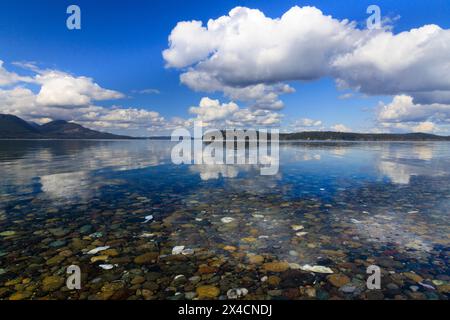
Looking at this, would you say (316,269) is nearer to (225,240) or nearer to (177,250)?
(225,240)

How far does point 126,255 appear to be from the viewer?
21.8ft

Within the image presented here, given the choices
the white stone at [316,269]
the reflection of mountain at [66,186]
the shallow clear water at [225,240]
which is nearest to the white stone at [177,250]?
the shallow clear water at [225,240]

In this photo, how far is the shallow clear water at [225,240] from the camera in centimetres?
525

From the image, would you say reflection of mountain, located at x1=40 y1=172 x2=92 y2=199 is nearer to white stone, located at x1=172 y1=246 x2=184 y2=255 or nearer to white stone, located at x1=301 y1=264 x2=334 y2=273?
white stone, located at x1=172 y1=246 x2=184 y2=255

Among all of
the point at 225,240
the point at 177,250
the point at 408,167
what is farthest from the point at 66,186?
the point at 408,167

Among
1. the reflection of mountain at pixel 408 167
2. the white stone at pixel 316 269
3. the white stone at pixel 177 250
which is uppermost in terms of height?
the reflection of mountain at pixel 408 167

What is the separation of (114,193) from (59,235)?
5839mm

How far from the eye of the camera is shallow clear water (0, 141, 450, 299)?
5254 millimetres

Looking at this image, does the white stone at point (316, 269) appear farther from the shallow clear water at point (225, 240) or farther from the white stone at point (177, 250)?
the white stone at point (177, 250)

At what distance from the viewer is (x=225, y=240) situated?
762cm

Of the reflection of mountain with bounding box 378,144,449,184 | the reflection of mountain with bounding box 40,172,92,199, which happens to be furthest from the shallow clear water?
the reflection of mountain with bounding box 378,144,449,184

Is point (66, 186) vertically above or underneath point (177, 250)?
above
